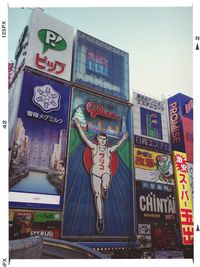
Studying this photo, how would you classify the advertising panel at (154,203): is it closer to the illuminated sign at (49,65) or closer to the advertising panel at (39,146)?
the advertising panel at (39,146)

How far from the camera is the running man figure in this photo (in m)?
13.3

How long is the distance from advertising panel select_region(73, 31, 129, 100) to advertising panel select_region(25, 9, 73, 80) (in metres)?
0.66

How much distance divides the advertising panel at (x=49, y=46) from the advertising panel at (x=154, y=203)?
25.0 feet

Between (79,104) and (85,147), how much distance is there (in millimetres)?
2405

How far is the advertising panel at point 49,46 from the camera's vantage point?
45.1ft

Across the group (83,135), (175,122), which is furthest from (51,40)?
(175,122)

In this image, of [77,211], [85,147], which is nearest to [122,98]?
[85,147]

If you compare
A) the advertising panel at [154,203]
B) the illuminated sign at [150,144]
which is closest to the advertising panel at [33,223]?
the advertising panel at [154,203]

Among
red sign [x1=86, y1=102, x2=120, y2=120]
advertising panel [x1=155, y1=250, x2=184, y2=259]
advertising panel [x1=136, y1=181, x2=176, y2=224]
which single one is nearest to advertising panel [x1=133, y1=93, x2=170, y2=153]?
red sign [x1=86, y1=102, x2=120, y2=120]

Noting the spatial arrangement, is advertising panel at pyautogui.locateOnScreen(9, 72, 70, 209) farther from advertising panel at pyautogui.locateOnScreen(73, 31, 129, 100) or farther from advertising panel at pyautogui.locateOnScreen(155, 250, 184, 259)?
advertising panel at pyautogui.locateOnScreen(155, 250, 184, 259)

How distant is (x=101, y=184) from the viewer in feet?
44.8

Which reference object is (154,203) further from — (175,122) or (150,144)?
(175,122)

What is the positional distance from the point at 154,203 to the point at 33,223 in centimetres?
712

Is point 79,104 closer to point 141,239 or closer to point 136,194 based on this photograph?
point 136,194
